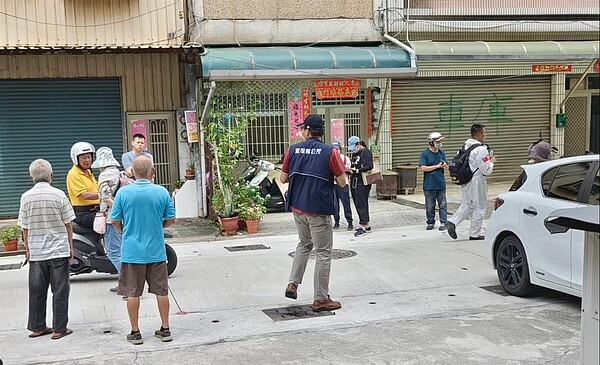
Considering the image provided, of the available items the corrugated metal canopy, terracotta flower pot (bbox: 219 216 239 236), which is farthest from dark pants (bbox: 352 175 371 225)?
the corrugated metal canopy

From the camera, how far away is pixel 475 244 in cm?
1032

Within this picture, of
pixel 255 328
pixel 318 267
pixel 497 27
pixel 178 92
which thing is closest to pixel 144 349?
pixel 255 328

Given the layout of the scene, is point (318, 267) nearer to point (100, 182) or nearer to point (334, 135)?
point (100, 182)

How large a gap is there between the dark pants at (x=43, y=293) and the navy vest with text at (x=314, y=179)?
234 centimetres

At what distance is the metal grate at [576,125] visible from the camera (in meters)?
17.7

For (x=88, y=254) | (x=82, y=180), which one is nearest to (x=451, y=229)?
(x=88, y=254)

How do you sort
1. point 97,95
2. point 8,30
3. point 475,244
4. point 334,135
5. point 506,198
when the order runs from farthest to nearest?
point 334,135 < point 97,95 < point 8,30 < point 475,244 < point 506,198

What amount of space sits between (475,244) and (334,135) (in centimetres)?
515

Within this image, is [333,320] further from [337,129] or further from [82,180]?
[337,129]

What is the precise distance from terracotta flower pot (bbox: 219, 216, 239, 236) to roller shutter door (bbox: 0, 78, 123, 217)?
144 inches

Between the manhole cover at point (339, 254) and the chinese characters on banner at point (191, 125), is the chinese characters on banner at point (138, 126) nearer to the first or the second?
the chinese characters on banner at point (191, 125)

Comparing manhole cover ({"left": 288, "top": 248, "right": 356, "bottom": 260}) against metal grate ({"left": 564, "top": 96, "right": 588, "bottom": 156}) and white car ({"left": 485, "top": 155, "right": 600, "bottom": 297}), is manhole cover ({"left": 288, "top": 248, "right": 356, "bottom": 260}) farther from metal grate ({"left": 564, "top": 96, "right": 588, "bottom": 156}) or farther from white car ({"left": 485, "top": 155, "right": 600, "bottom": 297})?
metal grate ({"left": 564, "top": 96, "right": 588, "bottom": 156})

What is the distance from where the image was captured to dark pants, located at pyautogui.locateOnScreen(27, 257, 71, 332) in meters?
6.32

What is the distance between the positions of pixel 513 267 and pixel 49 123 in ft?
31.9
